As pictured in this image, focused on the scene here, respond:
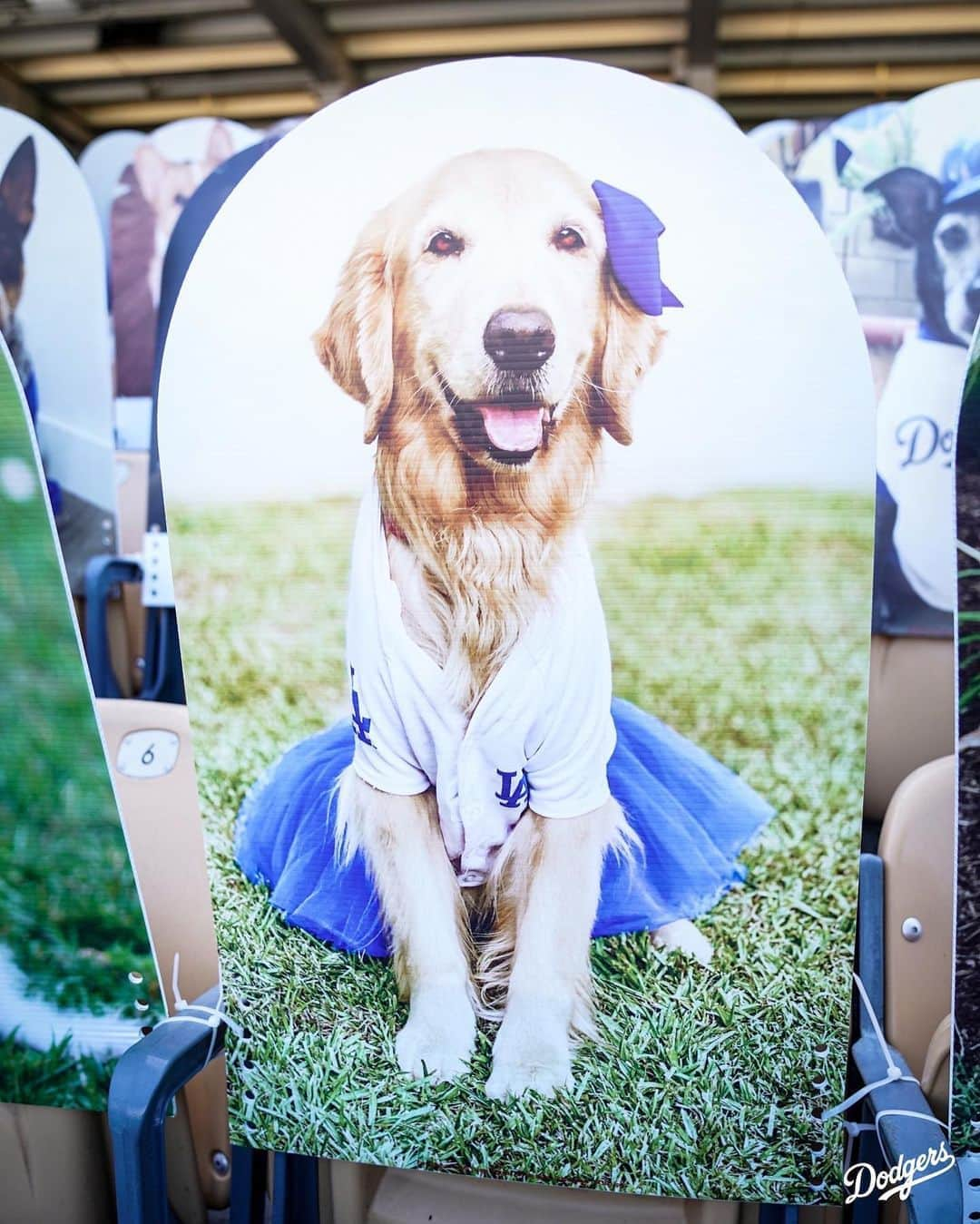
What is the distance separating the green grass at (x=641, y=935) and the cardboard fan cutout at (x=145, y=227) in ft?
5.88

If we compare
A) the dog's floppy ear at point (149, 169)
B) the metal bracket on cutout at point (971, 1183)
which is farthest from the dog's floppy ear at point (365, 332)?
the dog's floppy ear at point (149, 169)

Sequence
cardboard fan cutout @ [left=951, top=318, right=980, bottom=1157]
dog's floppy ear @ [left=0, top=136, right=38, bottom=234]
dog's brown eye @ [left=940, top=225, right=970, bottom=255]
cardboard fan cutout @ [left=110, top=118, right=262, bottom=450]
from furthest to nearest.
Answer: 1. cardboard fan cutout @ [left=110, top=118, right=262, bottom=450]
2. dog's floppy ear @ [left=0, top=136, right=38, bottom=234]
3. dog's brown eye @ [left=940, top=225, right=970, bottom=255]
4. cardboard fan cutout @ [left=951, top=318, right=980, bottom=1157]

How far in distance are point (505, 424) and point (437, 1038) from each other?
62 cm

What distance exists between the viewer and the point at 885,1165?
1.02m

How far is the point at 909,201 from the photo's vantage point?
1.93 metres

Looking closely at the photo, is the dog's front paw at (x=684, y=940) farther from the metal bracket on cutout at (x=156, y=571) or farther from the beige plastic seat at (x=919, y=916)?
the metal bracket on cutout at (x=156, y=571)

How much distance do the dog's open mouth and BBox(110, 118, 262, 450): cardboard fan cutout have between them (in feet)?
6.22

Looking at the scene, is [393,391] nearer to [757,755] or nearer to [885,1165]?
[757,755]

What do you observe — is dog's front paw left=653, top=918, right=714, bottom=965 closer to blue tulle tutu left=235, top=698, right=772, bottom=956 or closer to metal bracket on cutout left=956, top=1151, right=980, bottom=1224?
blue tulle tutu left=235, top=698, right=772, bottom=956

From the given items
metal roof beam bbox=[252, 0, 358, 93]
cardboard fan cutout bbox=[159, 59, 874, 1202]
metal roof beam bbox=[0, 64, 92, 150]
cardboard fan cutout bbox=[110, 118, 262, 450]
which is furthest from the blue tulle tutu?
metal roof beam bbox=[0, 64, 92, 150]

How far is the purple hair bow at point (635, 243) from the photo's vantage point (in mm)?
871

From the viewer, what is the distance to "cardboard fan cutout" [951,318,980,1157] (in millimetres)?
864

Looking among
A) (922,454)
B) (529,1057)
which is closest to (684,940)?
(529,1057)

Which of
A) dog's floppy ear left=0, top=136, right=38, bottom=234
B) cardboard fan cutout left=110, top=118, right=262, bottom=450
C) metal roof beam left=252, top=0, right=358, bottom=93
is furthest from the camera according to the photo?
metal roof beam left=252, top=0, right=358, bottom=93
